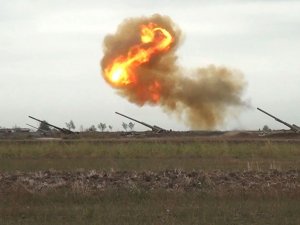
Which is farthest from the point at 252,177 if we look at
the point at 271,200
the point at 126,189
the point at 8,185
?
the point at 8,185

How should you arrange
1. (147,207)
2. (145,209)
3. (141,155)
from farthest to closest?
(141,155) < (147,207) < (145,209)

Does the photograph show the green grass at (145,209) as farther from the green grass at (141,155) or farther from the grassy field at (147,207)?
the green grass at (141,155)

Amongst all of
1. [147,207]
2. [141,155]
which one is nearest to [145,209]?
[147,207]

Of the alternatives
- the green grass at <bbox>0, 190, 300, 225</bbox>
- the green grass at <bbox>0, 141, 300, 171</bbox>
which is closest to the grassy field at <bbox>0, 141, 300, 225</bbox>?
the green grass at <bbox>0, 190, 300, 225</bbox>

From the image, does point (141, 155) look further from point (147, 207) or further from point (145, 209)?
point (145, 209)

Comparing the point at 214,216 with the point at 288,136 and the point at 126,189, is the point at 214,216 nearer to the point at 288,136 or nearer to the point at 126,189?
the point at 126,189

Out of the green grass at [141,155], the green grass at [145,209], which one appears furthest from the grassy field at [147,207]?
the green grass at [141,155]

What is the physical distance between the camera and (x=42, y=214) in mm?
14492

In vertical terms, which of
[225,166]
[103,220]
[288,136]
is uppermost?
[288,136]

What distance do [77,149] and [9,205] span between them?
26.5 meters

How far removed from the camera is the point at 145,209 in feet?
49.5

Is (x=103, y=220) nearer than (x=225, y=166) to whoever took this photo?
Yes

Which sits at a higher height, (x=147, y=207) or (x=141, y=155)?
(x=141, y=155)

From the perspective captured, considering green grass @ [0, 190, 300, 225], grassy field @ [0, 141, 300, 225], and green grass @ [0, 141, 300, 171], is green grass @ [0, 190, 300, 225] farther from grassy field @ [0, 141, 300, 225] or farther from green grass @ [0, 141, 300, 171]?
green grass @ [0, 141, 300, 171]
